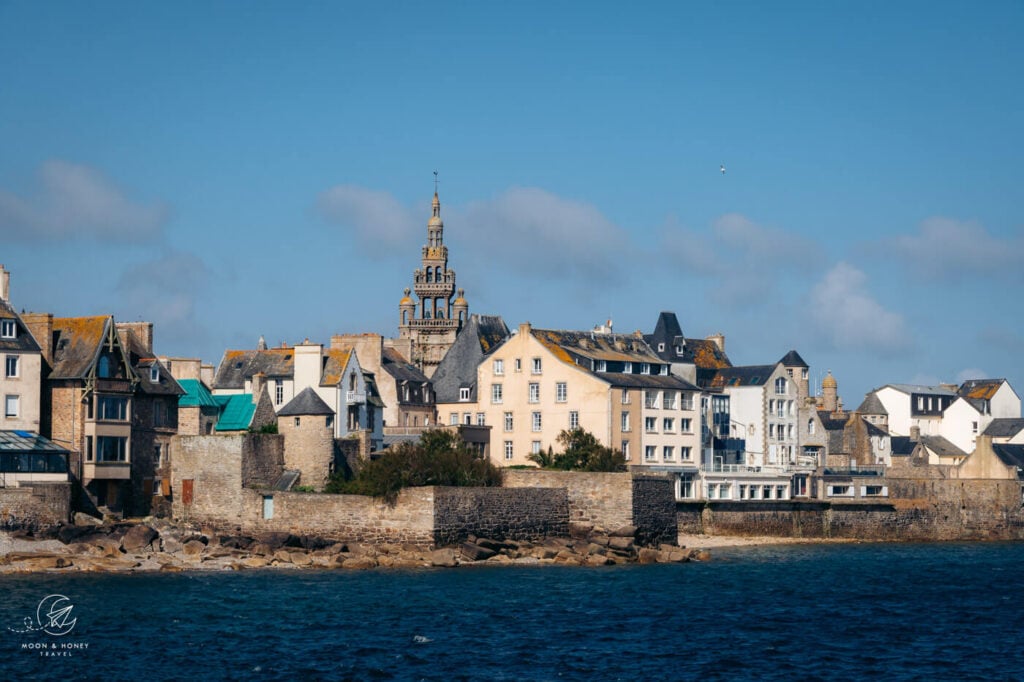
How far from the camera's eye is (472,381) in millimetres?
101000

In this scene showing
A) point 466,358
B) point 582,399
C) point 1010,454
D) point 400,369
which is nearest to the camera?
point 582,399

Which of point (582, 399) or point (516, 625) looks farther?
point (582, 399)

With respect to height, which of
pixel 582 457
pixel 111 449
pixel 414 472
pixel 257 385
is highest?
pixel 257 385

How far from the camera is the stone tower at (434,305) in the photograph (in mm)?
133250

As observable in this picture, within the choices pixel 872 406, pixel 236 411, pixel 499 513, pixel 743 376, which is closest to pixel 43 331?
pixel 236 411

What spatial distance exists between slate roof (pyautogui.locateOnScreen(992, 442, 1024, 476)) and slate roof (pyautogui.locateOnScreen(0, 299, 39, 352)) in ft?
213

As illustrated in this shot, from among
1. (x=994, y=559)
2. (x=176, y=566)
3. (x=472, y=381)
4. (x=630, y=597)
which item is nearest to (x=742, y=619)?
(x=630, y=597)

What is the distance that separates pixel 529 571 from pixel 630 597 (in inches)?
303

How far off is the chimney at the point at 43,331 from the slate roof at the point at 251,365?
15.6m

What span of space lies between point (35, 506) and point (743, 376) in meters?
51.0

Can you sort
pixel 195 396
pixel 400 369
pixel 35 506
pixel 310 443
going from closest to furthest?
pixel 35 506
pixel 310 443
pixel 195 396
pixel 400 369

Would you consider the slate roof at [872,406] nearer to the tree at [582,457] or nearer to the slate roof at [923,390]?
the slate roof at [923,390]

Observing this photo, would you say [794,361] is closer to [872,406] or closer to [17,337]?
[872,406]

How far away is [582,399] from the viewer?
302 feet
